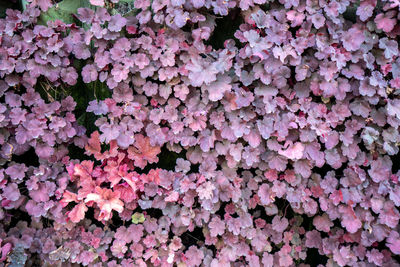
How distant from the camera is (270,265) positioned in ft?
6.04

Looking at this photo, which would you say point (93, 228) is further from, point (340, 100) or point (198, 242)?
point (340, 100)

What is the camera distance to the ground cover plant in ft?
5.34

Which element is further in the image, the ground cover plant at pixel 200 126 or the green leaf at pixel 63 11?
the green leaf at pixel 63 11

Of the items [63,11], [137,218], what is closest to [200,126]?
[137,218]

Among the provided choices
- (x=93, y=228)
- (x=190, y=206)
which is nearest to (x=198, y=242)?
→ (x=190, y=206)

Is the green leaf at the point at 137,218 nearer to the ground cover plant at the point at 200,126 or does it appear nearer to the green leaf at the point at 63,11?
the ground cover plant at the point at 200,126

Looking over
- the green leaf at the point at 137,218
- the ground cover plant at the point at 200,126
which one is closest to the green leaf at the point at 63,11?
the ground cover plant at the point at 200,126

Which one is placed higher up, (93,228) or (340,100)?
(340,100)

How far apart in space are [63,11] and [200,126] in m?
0.93

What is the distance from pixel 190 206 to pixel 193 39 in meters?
0.85

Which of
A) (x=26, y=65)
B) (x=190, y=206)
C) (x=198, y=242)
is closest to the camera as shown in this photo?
(x=26, y=65)

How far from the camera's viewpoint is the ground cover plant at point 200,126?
163cm

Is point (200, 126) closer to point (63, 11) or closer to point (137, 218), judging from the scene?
point (137, 218)

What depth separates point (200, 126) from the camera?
5.62 ft
